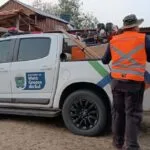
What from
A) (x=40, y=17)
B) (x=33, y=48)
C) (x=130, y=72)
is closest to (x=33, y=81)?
(x=33, y=48)

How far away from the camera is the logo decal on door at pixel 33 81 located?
7.46m

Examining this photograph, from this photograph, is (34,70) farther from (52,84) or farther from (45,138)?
(45,138)

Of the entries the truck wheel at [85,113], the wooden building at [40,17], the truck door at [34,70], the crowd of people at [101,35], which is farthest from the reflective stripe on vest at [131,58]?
the wooden building at [40,17]

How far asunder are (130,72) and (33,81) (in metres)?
2.46

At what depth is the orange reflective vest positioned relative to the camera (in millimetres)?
5566

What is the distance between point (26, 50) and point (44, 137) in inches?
72.7

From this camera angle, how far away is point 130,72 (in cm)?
561

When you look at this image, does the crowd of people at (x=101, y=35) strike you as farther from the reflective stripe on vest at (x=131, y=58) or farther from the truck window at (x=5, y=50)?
the reflective stripe on vest at (x=131, y=58)

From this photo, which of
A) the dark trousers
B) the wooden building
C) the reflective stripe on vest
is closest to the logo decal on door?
the dark trousers

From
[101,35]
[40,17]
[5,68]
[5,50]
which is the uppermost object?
[40,17]

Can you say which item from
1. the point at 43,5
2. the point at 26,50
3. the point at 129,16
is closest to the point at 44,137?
the point at 26,50

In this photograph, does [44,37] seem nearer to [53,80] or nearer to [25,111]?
[53,80]

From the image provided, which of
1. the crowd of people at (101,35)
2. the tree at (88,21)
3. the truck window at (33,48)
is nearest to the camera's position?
the truck window at (33,48)

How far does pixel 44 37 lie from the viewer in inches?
307
